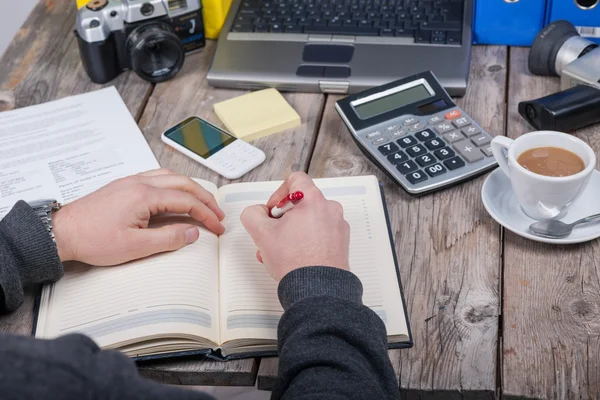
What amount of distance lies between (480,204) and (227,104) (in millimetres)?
397

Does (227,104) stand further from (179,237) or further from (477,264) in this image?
(477,264)

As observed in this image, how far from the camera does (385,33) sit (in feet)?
4.06

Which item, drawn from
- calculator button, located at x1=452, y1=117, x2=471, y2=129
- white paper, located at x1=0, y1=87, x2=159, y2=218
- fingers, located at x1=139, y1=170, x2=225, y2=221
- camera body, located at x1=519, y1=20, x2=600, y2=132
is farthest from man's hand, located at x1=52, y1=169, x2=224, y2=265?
camera body, located at x1=519, y1=20, x2=600, y2=132

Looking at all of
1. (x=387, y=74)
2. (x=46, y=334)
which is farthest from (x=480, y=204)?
(x=46, y=334)

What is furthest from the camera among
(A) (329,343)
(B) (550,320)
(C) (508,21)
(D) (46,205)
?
(C) (508,21)

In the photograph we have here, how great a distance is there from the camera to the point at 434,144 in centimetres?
103

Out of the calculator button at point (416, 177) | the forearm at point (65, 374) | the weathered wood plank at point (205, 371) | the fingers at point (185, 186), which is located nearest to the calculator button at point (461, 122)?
the calculator button at point (416, 177)

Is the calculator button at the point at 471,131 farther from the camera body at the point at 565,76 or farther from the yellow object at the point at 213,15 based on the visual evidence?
the yellow object at the point at 213,15

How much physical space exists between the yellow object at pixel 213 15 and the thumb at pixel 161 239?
20.0 inches

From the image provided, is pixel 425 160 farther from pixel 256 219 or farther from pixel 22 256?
pixel 22 256

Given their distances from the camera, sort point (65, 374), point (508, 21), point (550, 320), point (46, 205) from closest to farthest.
Result: point (65, 374) → point (550, 320) → point (46, 205) → point (508, 21)

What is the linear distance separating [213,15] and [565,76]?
55 cm

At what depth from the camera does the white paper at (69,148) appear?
104 centimetres

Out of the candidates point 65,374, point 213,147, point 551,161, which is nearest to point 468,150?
point 551,161
